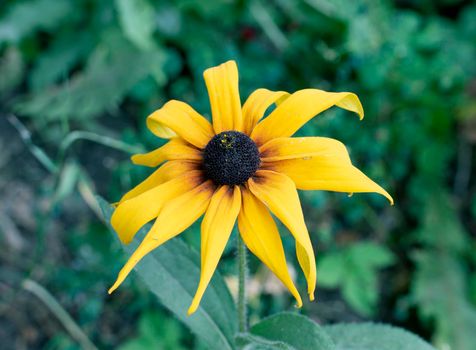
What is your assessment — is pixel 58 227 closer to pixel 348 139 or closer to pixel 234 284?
pixel 234 284

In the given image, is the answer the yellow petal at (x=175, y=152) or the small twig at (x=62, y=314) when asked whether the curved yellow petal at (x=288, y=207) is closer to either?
the yellow petal at (x=175, y=152)

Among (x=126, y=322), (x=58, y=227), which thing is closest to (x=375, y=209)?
(x=126, y=322)

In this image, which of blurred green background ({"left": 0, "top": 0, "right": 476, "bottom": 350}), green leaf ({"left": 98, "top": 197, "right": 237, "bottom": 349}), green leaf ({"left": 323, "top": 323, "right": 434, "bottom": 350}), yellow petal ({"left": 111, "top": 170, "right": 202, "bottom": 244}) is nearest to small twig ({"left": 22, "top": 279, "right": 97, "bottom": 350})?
blurred green background ({"left": 0, "top": 0, "right": 476, "bottom": 350})

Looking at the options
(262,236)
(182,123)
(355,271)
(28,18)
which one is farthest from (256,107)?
(28,18)

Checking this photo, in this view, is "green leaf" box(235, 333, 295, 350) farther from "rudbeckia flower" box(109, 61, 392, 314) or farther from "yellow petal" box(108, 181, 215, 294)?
"yellow petal" box(108, 181, 215, 294)

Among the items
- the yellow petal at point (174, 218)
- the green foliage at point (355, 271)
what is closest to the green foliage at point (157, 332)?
the green foliage at point (355, 271)

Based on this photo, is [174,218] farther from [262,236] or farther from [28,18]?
[28,18]
